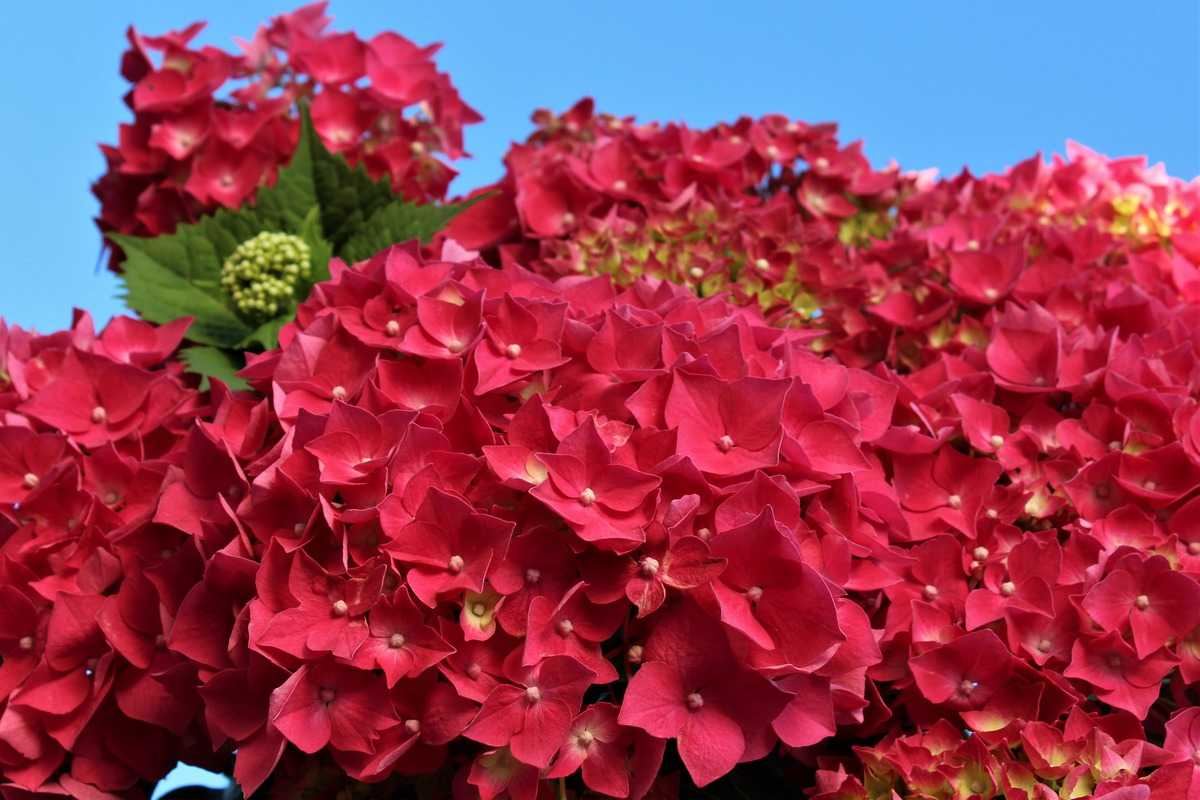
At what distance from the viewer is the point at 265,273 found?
62.1 inches

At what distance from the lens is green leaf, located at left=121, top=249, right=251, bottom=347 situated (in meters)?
1.60

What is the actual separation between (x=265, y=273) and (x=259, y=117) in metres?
0.41

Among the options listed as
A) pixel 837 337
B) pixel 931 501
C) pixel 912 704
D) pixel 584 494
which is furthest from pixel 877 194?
pixel 584 494

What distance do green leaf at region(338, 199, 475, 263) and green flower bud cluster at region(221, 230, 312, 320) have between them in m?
0.10

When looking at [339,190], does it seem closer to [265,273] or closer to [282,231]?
[282,231]

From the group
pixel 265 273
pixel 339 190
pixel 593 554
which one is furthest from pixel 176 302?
pixel 593 554

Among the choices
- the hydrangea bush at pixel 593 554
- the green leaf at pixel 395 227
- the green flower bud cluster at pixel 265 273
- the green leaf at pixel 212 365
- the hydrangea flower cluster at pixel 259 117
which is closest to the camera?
the hydrangea bush at pixel 593 554

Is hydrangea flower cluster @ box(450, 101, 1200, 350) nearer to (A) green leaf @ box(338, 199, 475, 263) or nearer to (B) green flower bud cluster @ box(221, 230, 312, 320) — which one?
(A) green leaf @ box(338, 199, 475, 263)

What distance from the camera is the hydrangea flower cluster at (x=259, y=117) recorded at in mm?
1882

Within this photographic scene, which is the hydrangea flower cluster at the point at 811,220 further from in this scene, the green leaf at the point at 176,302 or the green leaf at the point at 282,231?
the green leaf at the point at 176,302

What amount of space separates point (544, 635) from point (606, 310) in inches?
12.9

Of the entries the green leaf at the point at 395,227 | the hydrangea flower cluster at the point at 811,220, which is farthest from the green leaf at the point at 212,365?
the hydrangea flower cluster at the point at 811,220

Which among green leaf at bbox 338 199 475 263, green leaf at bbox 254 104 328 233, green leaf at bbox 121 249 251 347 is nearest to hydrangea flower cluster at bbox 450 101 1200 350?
green leaf at bbox 338 199 475 263

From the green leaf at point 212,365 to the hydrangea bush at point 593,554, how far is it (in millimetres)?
30
